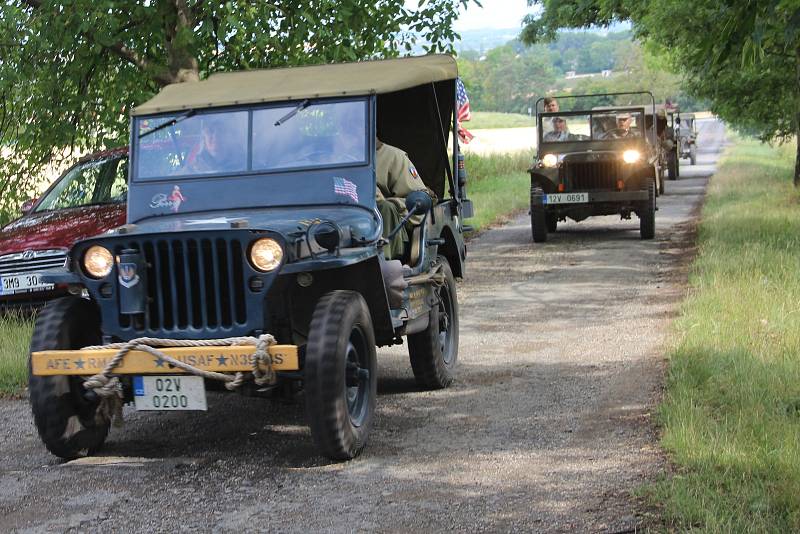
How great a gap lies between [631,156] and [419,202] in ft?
36.6

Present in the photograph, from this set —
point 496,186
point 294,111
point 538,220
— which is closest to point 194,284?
point 294,111

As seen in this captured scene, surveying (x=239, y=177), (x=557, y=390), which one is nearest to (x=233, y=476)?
(x=239, y=177)

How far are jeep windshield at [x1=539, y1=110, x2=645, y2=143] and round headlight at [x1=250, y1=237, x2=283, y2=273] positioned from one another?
12.7 metres

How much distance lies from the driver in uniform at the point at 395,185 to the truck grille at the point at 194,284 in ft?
4.94

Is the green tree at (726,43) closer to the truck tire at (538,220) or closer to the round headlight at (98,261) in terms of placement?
the truck tire at (538,220)

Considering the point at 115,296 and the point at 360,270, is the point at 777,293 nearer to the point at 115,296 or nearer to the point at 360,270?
the point at 360,270

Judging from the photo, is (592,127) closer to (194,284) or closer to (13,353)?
(13,353)

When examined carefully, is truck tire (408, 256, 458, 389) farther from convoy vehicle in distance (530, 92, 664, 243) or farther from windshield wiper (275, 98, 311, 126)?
convoy vehicle in distance (530, 92, 664, 243)

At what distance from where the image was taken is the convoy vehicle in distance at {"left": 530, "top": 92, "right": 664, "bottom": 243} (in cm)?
1698

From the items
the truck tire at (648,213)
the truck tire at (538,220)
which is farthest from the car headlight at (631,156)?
the truck tire at (538,220)

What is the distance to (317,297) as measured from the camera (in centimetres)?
621

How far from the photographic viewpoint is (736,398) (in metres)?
6.49

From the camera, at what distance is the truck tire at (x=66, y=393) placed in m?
5.89

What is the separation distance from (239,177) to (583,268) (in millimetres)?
7815
